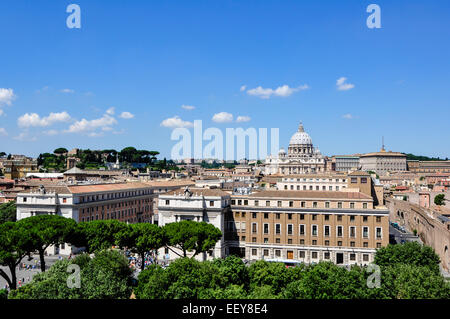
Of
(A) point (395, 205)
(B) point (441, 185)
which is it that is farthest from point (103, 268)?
(B) point (441, 185)

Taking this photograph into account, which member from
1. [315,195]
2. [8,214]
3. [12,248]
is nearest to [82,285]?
[12,248]

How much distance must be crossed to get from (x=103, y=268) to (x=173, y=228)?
16.6m

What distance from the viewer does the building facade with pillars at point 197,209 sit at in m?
56.8

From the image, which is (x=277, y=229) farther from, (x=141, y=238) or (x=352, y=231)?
(x=141, y=238)

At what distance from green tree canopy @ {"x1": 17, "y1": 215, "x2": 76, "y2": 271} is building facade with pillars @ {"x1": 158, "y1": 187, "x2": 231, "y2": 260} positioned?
13.5 metres

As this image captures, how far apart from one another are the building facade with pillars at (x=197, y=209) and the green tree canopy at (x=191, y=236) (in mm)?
5315

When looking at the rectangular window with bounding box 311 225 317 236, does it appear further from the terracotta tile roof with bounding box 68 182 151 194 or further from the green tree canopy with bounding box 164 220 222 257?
the terracotta tile roof with bounding box 68 182 151 194

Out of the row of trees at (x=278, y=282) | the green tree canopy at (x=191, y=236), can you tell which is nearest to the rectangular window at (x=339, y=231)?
the green tree canopy at (x=191, y=236)

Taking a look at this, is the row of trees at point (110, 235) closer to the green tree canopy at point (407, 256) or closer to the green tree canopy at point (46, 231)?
the green tree canopy at point (46, 231)

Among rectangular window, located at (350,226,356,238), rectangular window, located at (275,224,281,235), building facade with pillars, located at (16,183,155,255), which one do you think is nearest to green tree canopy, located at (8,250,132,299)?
rectangular window, located at (275,224,281,235)

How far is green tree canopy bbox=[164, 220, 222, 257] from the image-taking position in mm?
48531

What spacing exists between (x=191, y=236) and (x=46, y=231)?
52.9 ft
